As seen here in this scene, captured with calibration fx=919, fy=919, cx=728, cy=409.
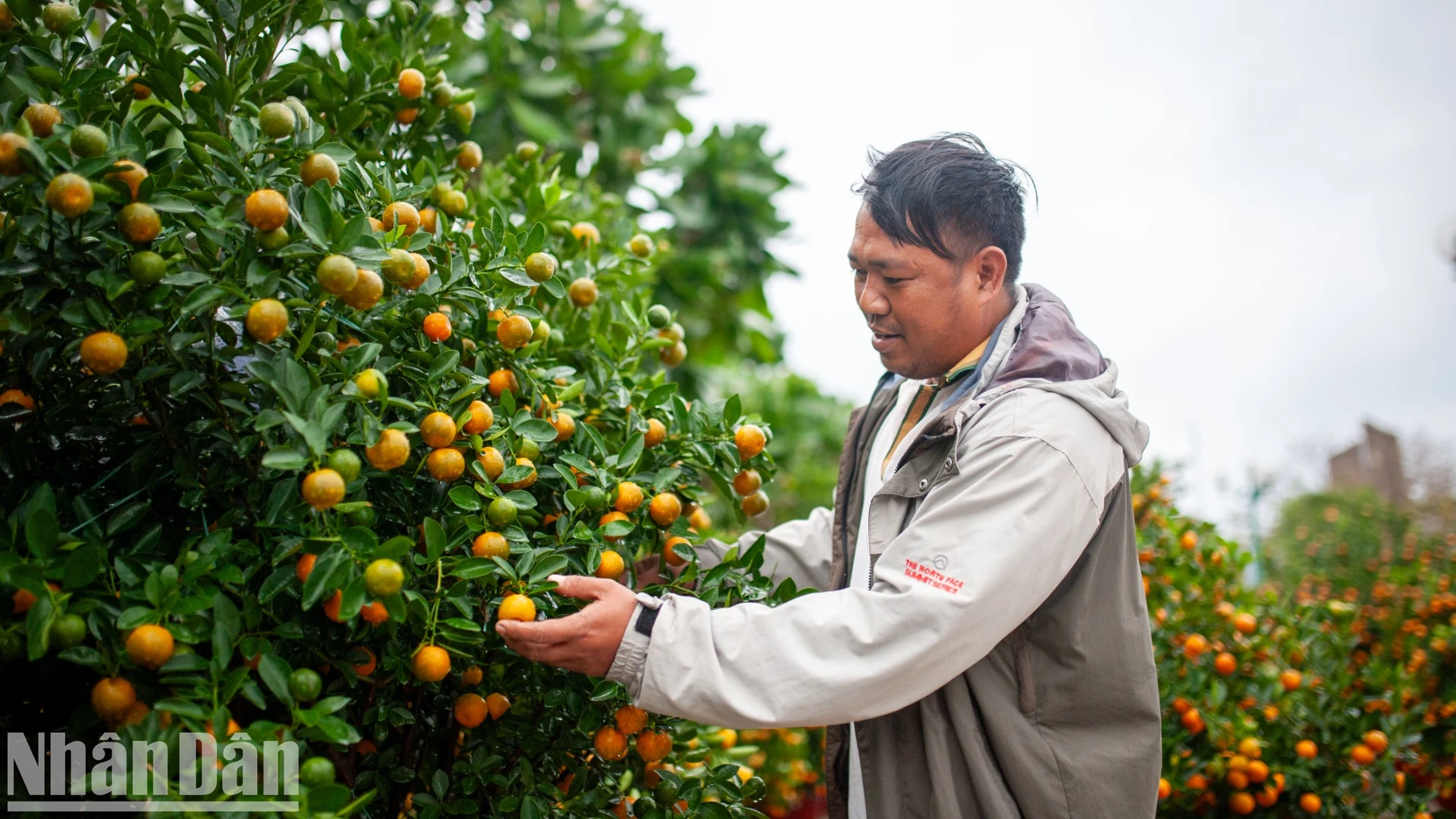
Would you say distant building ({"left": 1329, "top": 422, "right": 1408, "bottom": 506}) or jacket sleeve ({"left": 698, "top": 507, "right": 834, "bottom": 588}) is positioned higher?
distant building ({"left": 1329, "top": 422, "right": 1408, "bottom": 506})

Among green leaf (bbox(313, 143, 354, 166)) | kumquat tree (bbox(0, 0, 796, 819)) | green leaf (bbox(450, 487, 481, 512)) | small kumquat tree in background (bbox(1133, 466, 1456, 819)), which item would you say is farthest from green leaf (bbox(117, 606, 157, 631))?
small kumquat tree in background (bbox(1133, 466, 1456, 819))

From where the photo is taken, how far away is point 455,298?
1.20 m

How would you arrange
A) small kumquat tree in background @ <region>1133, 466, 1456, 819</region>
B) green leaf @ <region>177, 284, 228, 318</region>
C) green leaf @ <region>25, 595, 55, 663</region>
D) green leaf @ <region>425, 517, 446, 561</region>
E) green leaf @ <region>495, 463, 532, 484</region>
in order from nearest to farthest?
green leaf @ <region>25, 595, 55, 663</region> → green leaf @ <region>177, 284, 228, 318</region> → green leaf @ <region>425, 517, 446, 561</region> → green leaf @ <region>495, 463, 532, 484</region> → small kumquat tree in background @ <region>1133, 466, 1456, 819</region>

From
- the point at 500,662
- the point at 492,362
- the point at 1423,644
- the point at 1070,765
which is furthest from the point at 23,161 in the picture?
the point at 1423,644

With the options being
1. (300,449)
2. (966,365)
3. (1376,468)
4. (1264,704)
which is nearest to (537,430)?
(300,449)

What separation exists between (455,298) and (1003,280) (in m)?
0.87

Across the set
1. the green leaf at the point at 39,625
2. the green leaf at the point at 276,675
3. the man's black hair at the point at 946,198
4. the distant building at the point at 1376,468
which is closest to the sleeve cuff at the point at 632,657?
the green leaf at the point at 276,675

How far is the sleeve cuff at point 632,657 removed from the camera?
3.66 ft

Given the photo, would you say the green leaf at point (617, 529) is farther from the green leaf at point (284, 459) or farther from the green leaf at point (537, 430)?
the green leaf at point (284, 459)

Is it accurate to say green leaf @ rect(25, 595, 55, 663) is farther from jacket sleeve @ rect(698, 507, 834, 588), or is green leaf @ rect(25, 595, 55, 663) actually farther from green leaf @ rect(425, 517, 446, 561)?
jacket sleeve @ rect(698, 507, 834, 588)

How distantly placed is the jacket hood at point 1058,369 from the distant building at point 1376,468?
5.16m

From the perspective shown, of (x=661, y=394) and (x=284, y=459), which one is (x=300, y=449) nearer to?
(x=284, y=459)

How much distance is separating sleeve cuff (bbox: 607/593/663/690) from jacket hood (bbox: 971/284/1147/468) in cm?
57

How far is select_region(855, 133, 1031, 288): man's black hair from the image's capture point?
141cm
